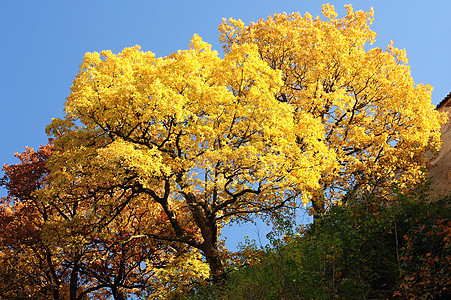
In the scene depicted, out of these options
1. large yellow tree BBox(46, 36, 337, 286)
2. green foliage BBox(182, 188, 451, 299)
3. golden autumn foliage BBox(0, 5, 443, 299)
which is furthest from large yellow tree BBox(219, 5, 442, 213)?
green foliage BBox(182, 188, 451, 299)

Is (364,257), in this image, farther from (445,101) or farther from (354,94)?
(445,101)

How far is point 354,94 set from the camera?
68.6 feet

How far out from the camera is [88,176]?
52.8 ft

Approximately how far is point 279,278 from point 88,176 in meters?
9.18

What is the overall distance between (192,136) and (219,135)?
1.21 meters

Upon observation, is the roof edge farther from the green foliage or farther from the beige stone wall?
the green foliage

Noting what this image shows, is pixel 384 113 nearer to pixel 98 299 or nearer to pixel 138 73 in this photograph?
pixel 138 73

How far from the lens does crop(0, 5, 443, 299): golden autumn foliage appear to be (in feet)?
51.1

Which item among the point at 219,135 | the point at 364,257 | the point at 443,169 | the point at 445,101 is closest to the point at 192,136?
the point at 219,135

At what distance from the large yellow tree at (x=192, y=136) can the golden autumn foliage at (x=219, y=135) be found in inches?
2.1

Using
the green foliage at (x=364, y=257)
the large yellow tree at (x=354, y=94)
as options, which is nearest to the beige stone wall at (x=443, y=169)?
the large yellow tree at (x=354, y=94)

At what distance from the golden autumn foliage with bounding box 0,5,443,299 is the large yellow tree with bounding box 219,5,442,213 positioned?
0.21ft

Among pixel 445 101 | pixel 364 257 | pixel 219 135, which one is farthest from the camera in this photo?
pixel 445 101

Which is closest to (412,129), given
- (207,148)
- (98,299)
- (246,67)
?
(246,67)
